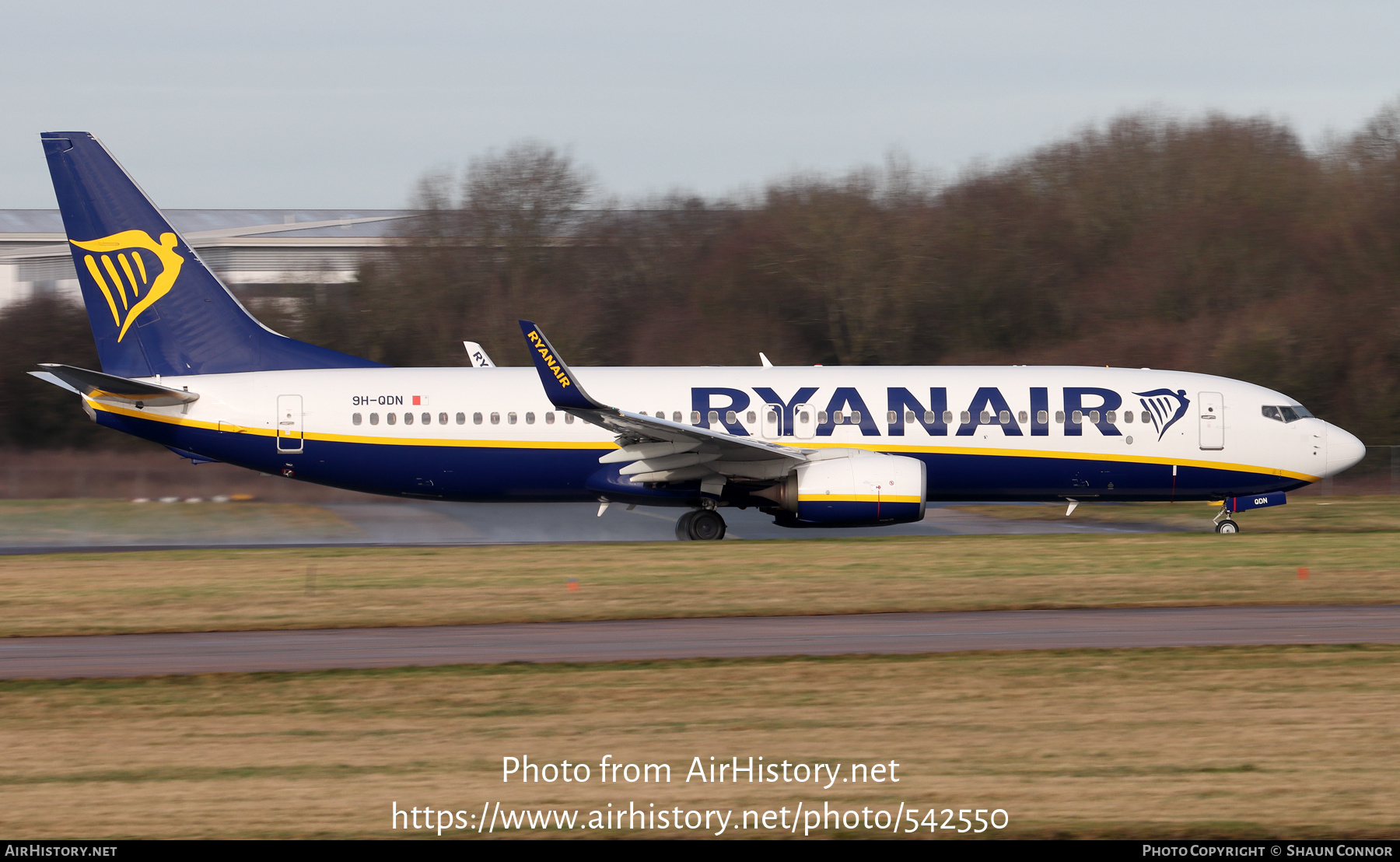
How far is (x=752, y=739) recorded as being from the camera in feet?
34.4

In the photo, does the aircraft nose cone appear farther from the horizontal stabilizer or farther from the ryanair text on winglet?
the horizontal stabilizer

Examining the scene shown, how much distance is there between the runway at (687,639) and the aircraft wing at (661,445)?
7.47 m

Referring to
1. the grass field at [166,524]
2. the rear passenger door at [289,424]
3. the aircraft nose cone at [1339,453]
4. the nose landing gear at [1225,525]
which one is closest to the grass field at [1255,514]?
the nose landing gear at [1225,525]

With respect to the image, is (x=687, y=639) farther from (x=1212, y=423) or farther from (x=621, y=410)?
(x=1212, y=423)

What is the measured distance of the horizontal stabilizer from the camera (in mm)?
24047

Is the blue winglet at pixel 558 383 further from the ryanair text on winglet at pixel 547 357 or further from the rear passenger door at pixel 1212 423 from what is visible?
the rear passenger door at pixel 1212 423

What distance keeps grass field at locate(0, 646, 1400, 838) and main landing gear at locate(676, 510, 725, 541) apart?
1188cm

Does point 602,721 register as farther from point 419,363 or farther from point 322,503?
point 419,363

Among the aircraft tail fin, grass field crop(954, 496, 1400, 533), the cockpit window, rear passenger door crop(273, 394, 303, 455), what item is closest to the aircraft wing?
rear passenger door crop(273, 394, 303, 455)

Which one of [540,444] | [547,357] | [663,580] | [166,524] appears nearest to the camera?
[663,580]

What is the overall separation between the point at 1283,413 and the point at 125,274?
22.6 m

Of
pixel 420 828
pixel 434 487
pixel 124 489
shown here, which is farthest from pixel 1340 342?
pixel 420 828

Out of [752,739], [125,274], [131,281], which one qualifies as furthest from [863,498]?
[125,274]

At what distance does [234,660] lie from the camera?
14.0 meters
